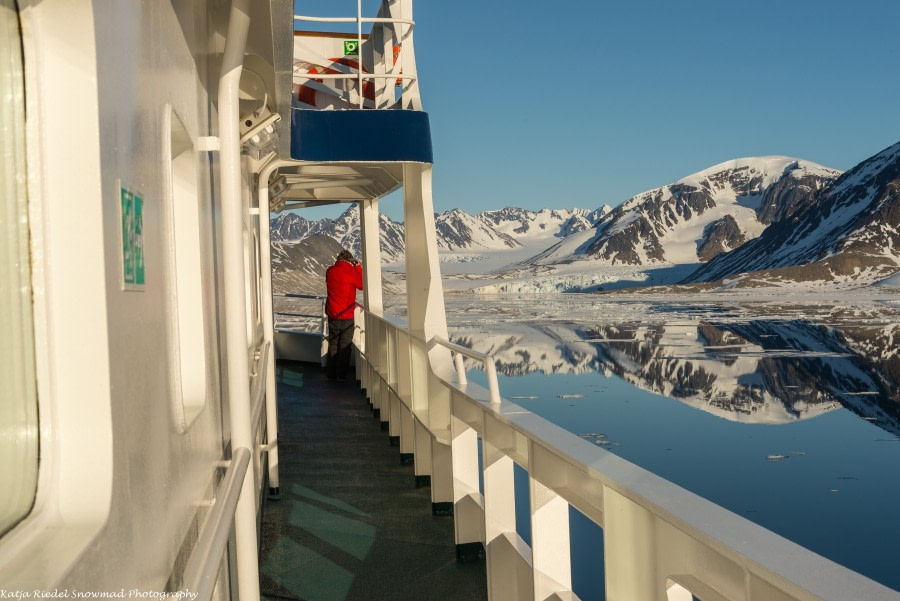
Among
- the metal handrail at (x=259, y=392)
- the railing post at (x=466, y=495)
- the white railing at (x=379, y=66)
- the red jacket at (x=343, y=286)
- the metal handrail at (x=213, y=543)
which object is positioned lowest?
the railing post at (x=466, y=495)

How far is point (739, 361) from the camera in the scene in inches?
1346

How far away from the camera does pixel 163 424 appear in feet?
5.64

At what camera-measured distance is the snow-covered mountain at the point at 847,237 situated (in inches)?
5778

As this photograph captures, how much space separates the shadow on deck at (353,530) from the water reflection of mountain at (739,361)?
18258 mm

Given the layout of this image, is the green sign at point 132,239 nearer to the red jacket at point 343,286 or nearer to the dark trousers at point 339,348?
the red jacket at point 343,286

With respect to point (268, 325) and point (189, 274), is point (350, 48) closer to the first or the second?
point (268, 325)

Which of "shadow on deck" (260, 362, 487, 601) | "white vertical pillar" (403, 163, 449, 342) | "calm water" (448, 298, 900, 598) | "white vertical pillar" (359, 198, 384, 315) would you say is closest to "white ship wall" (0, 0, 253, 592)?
"shadow on deck" (260, 362, 487, 601)

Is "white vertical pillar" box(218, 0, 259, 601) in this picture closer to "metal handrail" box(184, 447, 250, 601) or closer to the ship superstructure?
the ship superstructure

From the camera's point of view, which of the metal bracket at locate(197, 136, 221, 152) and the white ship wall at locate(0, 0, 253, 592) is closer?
the white ship wall at locate(0, 0, 253, 592)

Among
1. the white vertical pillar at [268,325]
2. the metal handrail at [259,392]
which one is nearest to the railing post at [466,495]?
the metal handrail at [259,392]

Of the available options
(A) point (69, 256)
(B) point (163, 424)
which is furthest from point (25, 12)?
(B) point (163, 424)

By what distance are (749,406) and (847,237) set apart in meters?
160

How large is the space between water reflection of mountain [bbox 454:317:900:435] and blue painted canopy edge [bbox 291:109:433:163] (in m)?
19.8

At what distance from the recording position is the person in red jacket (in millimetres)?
11016
